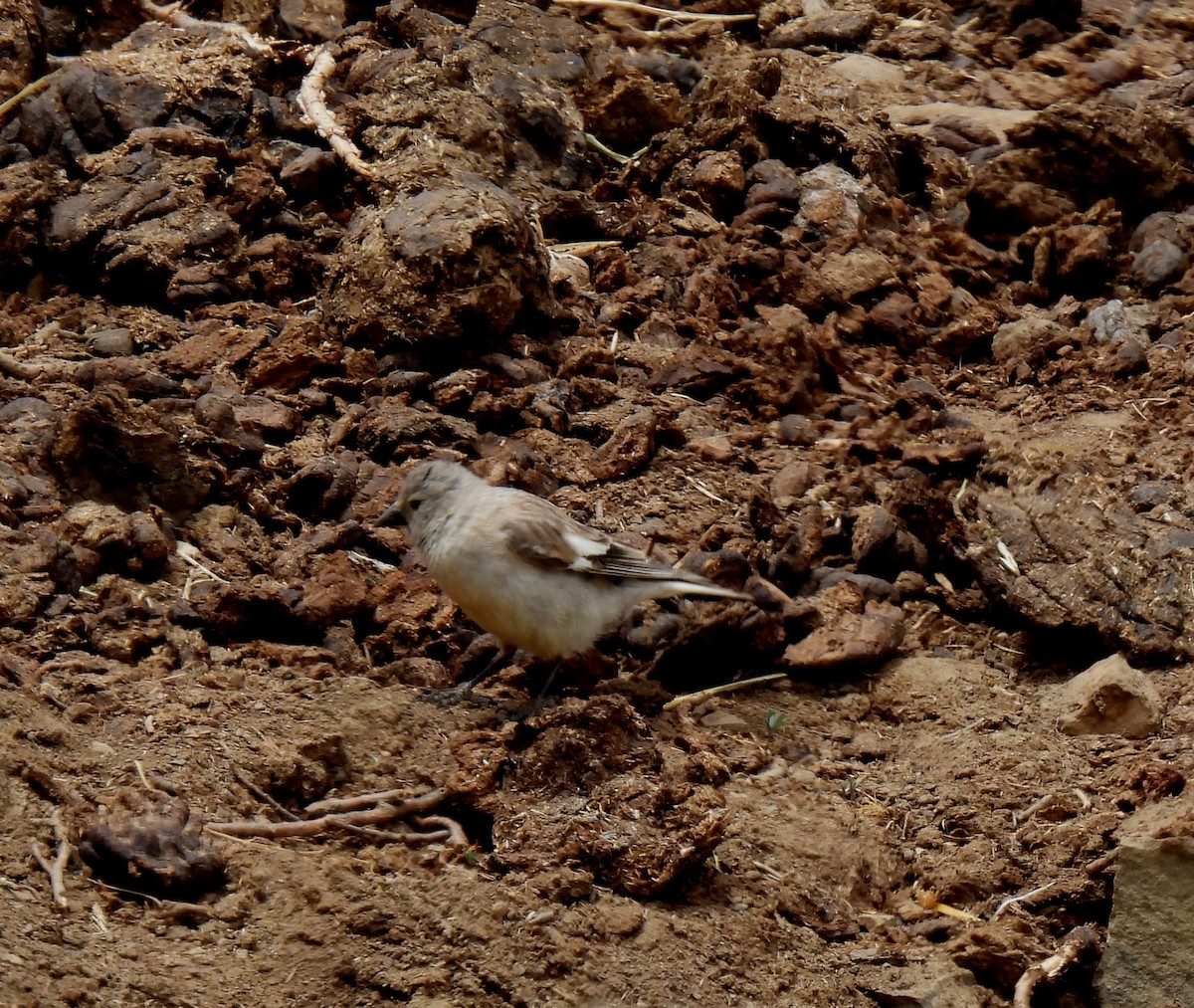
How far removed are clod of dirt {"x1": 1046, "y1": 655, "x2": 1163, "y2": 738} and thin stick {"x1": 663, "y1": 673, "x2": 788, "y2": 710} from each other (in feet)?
3.61

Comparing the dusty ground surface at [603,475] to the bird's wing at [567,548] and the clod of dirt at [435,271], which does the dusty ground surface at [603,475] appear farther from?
the bird's wing at [567,548]

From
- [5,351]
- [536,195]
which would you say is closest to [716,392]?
[536,195]

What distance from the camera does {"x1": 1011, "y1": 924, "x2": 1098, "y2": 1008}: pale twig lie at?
4305 millimetres

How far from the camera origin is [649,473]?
22.1 feet

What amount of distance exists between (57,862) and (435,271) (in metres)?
3.64

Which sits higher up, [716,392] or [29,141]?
[29,141]

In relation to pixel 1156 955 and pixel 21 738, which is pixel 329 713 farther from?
pixel 1156 955

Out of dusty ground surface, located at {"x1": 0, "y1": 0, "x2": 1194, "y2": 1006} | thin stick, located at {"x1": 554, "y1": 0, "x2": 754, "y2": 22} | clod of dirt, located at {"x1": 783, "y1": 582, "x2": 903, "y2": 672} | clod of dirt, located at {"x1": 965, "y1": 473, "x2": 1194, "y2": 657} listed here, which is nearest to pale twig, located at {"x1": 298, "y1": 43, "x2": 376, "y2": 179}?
dusty ground surface, located at {"x1": 0, "y1": 0, "x2": 1194, "y2": 1006}

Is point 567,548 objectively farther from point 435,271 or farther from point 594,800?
point 435,271

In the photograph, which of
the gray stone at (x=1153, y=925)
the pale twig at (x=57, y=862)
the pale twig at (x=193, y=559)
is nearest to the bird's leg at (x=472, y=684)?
the pale twig at (x=193, y=559)

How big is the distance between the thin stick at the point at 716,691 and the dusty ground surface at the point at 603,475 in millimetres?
63

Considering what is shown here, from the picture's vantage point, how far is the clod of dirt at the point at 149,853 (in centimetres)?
418

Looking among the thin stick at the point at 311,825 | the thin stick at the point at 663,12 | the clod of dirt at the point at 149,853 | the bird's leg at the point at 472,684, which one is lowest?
the bird's leg at the point at 472,684

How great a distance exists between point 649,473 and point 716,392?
0.84 m
